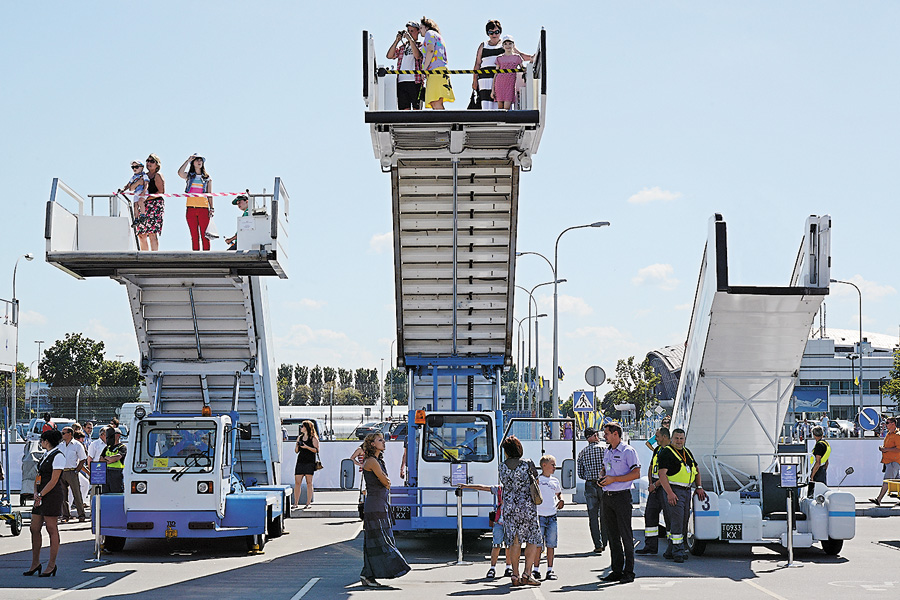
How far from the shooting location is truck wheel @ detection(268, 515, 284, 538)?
15.5 meters

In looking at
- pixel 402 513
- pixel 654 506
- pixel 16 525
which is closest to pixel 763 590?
pixel 654 506

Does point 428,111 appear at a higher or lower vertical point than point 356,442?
higher

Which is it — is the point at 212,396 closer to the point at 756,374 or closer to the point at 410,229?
the point at 410,229

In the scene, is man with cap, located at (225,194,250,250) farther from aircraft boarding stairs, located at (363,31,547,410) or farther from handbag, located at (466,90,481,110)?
handbag, located at (466,90,481,110)

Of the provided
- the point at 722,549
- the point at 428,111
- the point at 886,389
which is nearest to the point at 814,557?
the point at 722,549

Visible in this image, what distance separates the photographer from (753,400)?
14609 millimetres

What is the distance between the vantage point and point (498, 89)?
13031 mm

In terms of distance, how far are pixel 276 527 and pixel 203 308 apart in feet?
11.4

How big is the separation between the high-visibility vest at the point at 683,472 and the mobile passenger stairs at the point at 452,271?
1.48 metres

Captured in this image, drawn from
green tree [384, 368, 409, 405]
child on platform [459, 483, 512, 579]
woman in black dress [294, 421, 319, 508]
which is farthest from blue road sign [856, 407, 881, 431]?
child on platform [459, 483, 512, 579]

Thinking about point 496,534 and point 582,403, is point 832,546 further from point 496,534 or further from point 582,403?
point 582,403

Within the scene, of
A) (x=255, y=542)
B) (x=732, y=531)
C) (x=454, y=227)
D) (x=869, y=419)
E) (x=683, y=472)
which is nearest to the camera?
(x=732, y=531)

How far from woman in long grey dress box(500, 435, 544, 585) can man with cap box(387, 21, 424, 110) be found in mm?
4279

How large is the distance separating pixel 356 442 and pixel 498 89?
51.0ft
